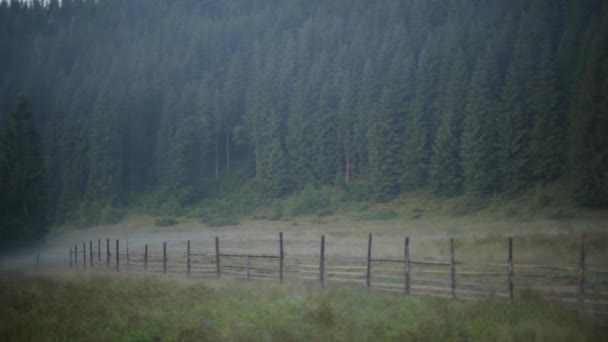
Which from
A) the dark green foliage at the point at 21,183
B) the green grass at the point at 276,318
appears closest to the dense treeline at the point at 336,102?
the dark green foliage at the point at 21,183

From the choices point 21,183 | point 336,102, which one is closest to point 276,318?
point 21,183

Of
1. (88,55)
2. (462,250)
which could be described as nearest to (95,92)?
(88,55)

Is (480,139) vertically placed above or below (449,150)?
above

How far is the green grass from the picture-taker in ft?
38.6

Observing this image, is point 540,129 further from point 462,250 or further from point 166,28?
point 166,28

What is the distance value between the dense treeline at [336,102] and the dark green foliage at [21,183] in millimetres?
22109

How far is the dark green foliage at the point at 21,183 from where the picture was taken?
43.4m

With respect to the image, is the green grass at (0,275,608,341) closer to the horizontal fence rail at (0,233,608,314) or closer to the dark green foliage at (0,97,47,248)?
the horizontal fence rail at (0,233,608,314)

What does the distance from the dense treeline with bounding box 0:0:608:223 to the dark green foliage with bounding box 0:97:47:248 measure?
72.5 ft

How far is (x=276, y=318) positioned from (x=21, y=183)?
4013cm

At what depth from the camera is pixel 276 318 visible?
13.8 metres

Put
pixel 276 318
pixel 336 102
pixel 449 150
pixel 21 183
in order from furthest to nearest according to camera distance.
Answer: pixel 336 102, pixel 449 150, pixel 21 183, pixel 276 318

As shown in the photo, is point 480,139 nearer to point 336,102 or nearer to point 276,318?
point 336,102

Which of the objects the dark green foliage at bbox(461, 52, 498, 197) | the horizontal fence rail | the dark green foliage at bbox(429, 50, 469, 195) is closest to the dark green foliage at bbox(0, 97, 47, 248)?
the horizontal fence rail
